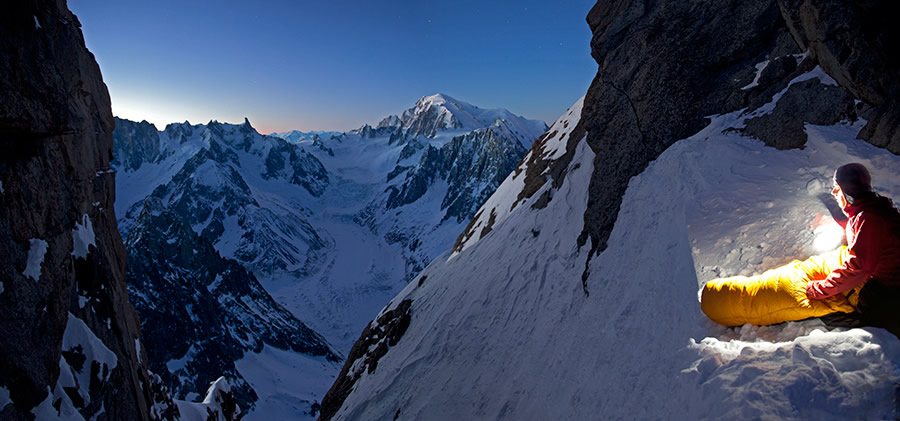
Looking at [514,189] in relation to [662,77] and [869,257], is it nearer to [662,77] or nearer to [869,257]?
[662,77]

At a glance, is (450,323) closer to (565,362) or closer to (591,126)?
(565,362)

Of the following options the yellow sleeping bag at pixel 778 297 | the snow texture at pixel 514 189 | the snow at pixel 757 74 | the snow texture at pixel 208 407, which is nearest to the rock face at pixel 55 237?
the snow texture at pixel 208 407

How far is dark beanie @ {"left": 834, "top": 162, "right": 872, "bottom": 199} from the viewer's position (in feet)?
14.4

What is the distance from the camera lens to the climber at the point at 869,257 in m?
4.16

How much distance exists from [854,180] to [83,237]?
646 inches

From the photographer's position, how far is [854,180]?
442 centimetres

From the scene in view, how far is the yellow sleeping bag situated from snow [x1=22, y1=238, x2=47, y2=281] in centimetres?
1327

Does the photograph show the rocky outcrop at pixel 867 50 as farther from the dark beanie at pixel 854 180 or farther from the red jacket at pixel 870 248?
the red jacket at pixel 870 248

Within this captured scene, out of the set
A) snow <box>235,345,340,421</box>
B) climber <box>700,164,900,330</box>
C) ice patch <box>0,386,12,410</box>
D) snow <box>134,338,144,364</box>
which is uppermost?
climber <box>700,164,900,330</box>

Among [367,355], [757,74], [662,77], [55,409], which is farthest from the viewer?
[367,355]

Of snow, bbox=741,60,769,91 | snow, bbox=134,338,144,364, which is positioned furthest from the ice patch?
snow, bbox=741,60,769,91

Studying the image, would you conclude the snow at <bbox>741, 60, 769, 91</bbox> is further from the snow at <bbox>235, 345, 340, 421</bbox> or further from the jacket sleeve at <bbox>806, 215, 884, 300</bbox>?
the snow at <bbox>235, 345, 340, 421</bbox>

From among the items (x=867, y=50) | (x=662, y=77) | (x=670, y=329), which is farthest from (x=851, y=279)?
(x=662, y=77)

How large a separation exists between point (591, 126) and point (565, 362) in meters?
10.7
